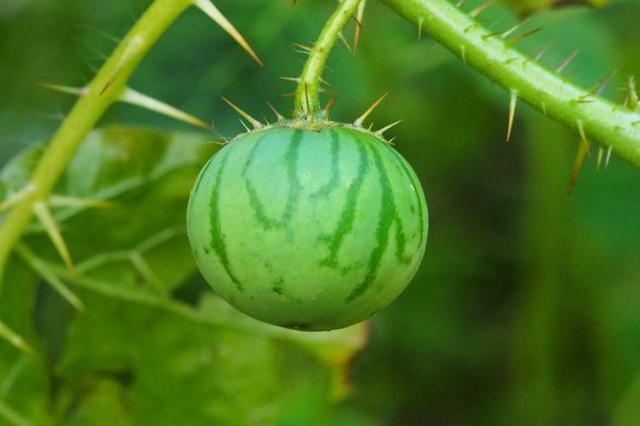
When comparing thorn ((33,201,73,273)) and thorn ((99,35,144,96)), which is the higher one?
thorn ((99,35,144,96))

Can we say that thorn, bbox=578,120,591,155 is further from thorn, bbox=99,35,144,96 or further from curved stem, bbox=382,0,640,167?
thorn, bbox=99,35,144,96

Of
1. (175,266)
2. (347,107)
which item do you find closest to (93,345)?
(175,266)

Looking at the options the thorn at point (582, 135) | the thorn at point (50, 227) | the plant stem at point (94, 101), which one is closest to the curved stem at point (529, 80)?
the thorn at point (582, 135)

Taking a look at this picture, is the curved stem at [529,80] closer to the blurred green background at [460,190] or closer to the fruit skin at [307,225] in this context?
the fruit skin at [307,225]

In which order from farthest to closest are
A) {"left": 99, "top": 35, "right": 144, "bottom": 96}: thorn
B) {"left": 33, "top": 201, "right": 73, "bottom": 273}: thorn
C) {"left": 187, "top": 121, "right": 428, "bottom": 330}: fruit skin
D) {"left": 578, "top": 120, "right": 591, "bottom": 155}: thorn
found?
{"left": 33, "top": 201, "right": 73, "bottom": 273}: thorn → {"left": 99, "top": 35, "right": 144, "bottom": 96}: thorn → {"left": 578, "top": 120, "right": 591, "bottom": 155}: thorn → {"left": 187, "top": 121, "right": 428, "bottom": 330}: fruit skin

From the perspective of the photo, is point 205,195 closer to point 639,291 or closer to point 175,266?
point 175,266

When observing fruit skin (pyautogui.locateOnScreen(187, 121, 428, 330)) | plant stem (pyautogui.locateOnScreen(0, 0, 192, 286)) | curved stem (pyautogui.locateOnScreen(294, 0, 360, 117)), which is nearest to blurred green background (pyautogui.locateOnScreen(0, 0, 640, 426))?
plant stem (pyautogui.locateOnScreen(0, 0, 192, 286))
